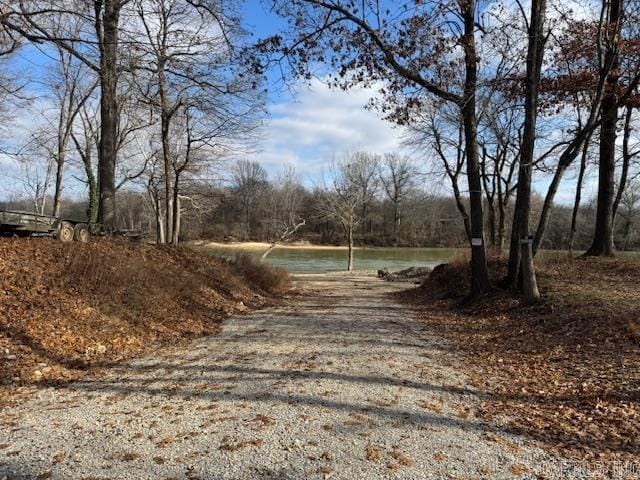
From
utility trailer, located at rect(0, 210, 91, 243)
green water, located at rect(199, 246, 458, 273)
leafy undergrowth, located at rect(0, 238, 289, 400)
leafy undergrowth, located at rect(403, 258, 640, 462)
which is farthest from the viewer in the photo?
green water, located at rect(199, 246, 458, 273)

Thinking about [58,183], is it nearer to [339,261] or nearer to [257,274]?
[257,274]

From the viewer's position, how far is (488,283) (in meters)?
11.9

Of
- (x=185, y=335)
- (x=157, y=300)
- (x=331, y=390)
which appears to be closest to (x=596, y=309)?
(x=331, y=390)

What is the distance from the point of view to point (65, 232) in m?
10.4

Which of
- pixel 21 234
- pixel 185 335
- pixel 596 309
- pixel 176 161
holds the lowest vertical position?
pixel 185 335

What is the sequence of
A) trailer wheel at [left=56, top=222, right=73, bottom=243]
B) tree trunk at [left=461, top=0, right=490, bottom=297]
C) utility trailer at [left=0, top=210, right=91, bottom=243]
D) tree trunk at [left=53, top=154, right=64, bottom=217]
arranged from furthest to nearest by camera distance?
tree trunk at [left=53, top=154, right=64, bottom=217], tree trunk at [left=461, top=0, right=490, bottom=297], trailer wheel at [left=56, top=222, right=73, bottom=243], utility trailer at [left=0, top=210, right=91, bottom=243]

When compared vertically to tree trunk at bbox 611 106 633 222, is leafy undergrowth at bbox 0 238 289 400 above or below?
below

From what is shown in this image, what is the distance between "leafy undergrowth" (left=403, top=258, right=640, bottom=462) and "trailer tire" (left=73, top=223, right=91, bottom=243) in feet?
27.1

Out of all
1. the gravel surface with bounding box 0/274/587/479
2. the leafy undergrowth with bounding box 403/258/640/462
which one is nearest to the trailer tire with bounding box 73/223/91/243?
the gravel surface with bounding box 0/274/587/479

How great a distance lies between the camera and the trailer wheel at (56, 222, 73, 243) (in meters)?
10.2

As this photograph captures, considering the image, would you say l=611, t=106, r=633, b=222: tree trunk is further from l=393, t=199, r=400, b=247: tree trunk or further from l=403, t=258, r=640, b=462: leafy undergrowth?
l=393, t=199, r=400, b=247: tree trunk

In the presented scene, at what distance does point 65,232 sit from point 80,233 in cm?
50

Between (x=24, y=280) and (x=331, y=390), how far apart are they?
18.1 feet

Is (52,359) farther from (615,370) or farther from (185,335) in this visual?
(615,370)
